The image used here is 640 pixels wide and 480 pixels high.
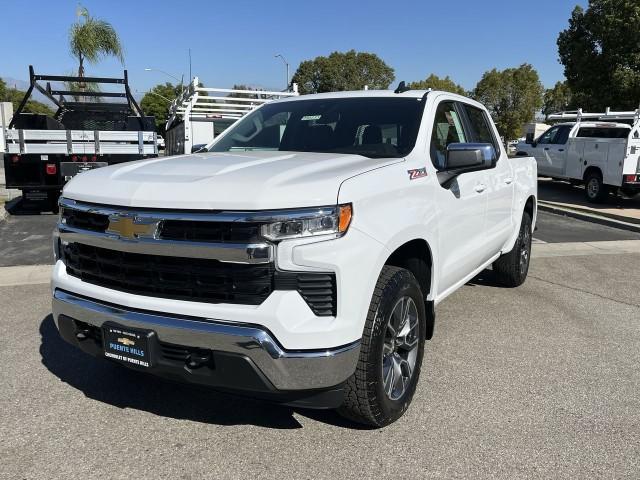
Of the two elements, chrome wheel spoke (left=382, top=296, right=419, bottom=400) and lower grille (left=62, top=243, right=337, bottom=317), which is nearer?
lower grille (left=62, top=243, right=337, bottom=317)

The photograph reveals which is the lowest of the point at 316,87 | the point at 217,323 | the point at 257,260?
the point at 217,323

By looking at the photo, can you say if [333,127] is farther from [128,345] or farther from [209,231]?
[128,345]

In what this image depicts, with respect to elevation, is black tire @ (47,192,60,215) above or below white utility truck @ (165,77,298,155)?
below

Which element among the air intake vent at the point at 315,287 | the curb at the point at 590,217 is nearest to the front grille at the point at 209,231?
the air intake vent at the point at 315,287

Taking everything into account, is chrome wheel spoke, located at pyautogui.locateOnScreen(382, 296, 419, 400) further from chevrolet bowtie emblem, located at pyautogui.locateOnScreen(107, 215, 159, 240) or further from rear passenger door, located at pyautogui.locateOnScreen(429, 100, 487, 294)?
chevrolet bowtie emblem, located at pyautogui.locateOnScreen(107, 215, 159, 240)

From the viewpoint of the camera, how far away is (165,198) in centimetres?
267

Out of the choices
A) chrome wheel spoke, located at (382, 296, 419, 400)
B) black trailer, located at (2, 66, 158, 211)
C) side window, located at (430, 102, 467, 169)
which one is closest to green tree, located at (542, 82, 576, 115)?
black trailer, located at (2, 66, 158, 211)

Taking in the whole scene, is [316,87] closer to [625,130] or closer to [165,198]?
[625,130]

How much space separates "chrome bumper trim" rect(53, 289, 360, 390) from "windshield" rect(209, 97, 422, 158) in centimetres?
152

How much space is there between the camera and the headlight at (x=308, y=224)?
2.54 metres

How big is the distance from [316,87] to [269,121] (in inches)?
2451

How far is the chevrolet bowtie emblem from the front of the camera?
2689 millimetres

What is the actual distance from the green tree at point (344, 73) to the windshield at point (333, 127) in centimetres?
5850

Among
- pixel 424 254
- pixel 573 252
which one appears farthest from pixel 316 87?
pixel 424 254
